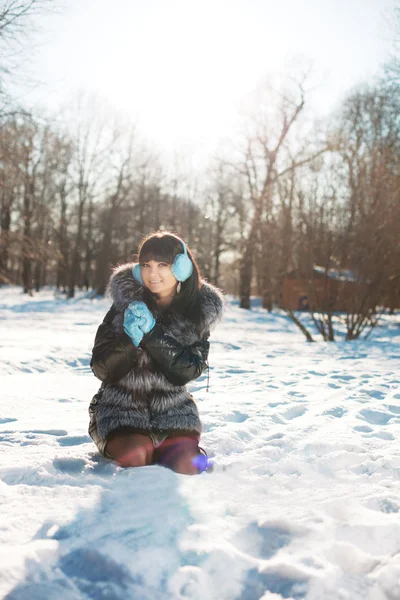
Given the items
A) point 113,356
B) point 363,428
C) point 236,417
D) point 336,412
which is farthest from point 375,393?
point 113,356

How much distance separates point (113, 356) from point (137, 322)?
22cm

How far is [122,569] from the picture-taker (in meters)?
1.57

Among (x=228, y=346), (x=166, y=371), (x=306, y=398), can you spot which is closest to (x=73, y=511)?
(x=166, y=371)

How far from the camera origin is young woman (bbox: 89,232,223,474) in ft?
7.96

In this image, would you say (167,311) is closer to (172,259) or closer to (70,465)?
(172,259)

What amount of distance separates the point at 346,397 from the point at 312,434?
1404 millimetres

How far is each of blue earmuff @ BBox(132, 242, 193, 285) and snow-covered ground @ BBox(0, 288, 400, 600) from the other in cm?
105

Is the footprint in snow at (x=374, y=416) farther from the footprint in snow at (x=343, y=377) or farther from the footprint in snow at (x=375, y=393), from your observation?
the footprint in snow at (x=343, y=377)

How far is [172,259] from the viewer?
102 inches

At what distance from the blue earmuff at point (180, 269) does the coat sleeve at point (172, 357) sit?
0.30m

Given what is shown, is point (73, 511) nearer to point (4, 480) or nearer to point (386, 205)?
point (4, 480)

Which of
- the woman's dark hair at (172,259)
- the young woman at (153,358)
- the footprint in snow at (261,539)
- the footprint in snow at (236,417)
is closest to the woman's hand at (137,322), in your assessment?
the young woman at (153,358)

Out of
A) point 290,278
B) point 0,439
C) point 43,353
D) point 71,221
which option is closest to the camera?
point 0,439

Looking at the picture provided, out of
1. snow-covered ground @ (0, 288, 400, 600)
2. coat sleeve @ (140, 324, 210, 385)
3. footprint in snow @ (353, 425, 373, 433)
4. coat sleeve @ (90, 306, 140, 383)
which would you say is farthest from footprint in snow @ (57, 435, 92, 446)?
footprint in snow @ (353, 425, 373, 433)
